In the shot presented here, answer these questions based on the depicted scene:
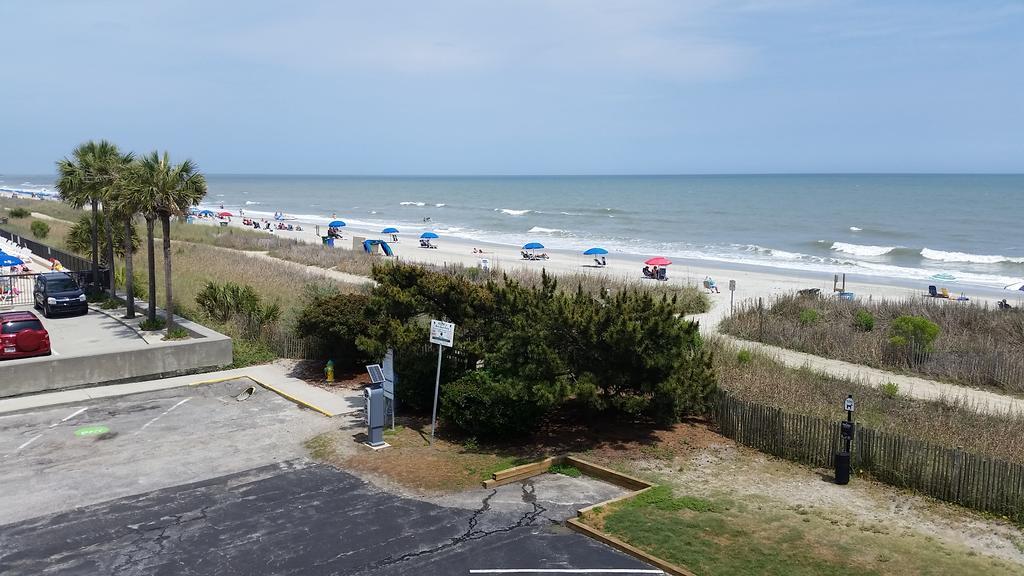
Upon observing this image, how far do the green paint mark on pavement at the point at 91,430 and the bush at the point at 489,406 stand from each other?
22.6 feet

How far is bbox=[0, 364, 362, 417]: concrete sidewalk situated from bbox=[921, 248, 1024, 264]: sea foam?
55495 mm

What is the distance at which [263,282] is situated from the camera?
33.0m

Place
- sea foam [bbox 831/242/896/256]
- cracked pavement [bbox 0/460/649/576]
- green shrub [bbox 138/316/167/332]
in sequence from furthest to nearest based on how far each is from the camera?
sea foam [bbox 831/242/896/256], green shrub [bbox 138/316/167/332], cracked pavement [bbox 0/460/649/576]

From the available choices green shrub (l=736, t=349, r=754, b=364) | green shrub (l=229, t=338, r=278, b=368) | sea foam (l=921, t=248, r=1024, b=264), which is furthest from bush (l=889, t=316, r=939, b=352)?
sea foam (l=921, t=248, r=1024, b=264)

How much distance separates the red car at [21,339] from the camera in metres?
19.5

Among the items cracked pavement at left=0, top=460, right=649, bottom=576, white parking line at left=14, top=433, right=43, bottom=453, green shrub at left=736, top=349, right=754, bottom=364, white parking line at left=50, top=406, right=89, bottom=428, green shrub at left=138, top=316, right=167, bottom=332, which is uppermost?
green shrub at left=736, top=349, right=754, bottom=364

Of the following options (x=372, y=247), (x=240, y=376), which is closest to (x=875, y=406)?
(x=240, y=376)

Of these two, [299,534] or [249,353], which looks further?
[249,353]

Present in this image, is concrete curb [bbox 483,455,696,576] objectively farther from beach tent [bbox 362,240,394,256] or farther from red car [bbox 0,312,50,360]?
beach tent [bbox 362,240,394,256]

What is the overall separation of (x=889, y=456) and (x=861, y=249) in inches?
2374

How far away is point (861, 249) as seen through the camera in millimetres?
67875

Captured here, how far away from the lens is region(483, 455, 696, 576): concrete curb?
33.5 feet

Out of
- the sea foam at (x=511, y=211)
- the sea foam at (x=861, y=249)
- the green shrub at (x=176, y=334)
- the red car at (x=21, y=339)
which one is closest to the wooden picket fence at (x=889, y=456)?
the green shrub at (x=176, y=334)

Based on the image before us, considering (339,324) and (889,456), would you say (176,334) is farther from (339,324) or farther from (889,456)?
(889,456)
